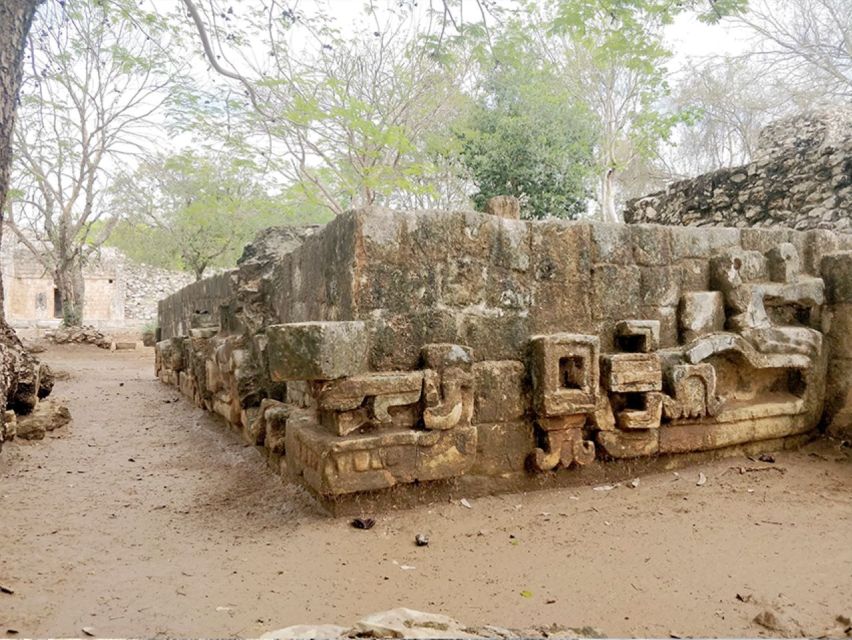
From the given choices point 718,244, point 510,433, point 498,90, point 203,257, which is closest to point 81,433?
point 510,433

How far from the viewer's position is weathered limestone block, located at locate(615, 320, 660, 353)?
10.3ft

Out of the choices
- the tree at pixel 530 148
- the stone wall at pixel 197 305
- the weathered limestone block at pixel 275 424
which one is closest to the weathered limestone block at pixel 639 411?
the weathered limestone block at pixel 275 424

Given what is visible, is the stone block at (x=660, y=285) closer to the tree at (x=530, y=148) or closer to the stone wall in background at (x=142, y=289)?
the tree at (x=530, y=148)

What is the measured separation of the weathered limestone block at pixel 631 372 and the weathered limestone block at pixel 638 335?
3.0 inches

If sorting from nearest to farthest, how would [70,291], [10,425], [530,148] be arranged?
[10,425] < [530,148] < [70,291]

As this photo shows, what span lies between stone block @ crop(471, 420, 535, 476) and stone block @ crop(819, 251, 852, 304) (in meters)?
2.17

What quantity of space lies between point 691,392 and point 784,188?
442cm

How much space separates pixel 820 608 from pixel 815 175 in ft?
18.4

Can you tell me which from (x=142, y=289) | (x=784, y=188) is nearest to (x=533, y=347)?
(x=784, y=188)

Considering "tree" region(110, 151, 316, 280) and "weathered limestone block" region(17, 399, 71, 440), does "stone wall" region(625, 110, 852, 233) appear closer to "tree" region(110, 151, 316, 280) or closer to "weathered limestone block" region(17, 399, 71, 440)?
"weathered limestone block" region(17, 399, 71, 440)

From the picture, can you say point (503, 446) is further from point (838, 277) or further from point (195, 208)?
point (195, 208)

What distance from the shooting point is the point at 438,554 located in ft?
7.58

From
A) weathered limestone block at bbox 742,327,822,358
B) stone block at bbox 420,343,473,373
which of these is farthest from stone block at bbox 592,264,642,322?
stone block at bbox 420,343,473,373

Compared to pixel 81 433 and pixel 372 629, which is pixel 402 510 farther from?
pixel 81 433
